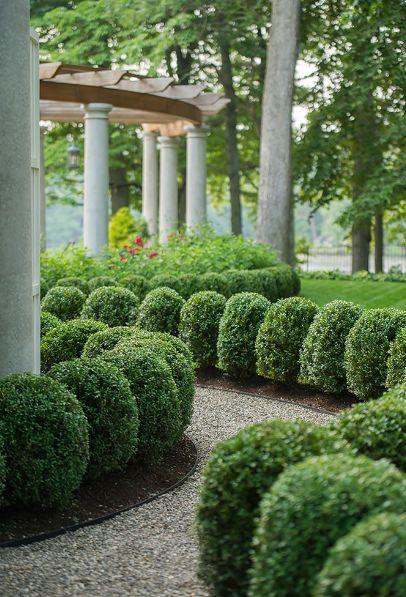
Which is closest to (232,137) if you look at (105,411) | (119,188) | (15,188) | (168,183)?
(168,183)

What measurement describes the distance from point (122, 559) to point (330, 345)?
4.71 meters

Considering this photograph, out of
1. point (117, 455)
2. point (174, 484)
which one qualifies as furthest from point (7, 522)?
point (174, 484)

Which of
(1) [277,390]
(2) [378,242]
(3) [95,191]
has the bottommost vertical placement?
(1) [277,390]

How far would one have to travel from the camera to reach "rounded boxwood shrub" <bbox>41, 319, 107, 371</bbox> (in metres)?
8.80

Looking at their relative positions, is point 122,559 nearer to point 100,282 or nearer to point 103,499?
point 103,499

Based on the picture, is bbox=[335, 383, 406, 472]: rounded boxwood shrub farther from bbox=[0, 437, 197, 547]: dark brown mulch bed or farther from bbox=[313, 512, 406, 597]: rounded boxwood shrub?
bbox=[0, 437, 197, 547]: dark brown mulch bed

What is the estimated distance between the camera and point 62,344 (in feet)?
29.0

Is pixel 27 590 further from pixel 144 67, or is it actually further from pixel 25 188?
pixel 144 67

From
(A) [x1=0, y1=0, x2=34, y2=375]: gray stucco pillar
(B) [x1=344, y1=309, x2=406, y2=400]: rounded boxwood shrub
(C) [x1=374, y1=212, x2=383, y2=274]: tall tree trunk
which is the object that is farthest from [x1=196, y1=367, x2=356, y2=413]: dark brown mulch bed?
(C) [x1=374, y1=212, x2=383, y2=274]: tall tree trunk

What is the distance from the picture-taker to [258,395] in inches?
402

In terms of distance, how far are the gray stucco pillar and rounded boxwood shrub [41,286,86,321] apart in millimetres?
5026

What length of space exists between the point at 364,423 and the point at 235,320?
18.4 ft

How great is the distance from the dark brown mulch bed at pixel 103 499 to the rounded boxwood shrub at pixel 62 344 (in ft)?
5.41

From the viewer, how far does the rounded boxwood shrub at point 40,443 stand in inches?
227
